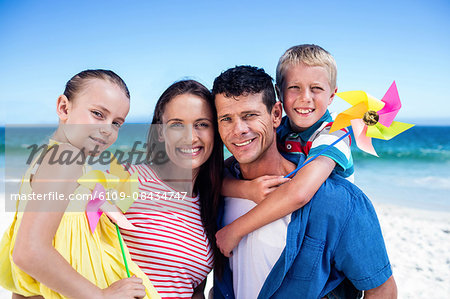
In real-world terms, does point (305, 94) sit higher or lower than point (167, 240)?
higher

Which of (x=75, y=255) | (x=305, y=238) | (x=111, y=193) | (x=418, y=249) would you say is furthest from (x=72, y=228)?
(x=418, y=249)

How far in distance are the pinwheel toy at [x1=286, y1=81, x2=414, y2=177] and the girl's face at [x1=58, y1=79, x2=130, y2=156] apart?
1120 millimetres

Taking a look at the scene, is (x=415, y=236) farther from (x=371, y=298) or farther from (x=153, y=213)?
(x=153, y=213)

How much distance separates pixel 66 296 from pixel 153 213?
69 centimetres

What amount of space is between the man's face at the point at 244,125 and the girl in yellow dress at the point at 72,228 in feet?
1.98

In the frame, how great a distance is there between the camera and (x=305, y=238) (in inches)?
85.1

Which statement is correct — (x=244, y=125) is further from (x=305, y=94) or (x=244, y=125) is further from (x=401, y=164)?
(x=401, y=164)

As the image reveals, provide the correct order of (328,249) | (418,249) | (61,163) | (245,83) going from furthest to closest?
(418,249) < (245,83) < (328,249) < (61,163)

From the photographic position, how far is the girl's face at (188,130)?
92.8 inches

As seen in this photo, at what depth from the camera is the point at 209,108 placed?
2438mm

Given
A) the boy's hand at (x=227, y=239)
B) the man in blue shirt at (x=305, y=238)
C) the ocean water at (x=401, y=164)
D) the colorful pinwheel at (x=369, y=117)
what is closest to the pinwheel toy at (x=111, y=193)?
the boy's hand at (x=227, y=239)

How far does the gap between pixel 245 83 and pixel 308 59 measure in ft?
2.18

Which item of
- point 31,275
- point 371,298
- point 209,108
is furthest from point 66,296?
point 371,298

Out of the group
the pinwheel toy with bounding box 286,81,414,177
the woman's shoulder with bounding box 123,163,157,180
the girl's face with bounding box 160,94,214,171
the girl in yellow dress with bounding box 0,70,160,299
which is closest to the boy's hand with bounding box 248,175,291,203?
the pinwheel toy with bounding box 286,81,414,177
